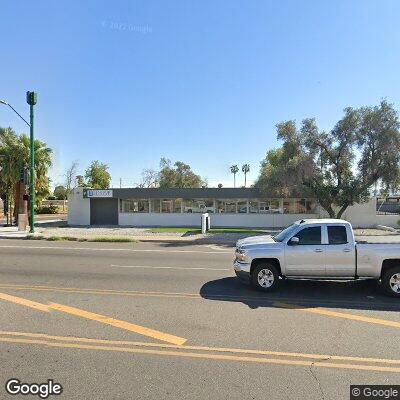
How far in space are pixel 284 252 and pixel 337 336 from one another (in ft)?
9.72

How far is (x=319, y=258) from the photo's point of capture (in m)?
8.44

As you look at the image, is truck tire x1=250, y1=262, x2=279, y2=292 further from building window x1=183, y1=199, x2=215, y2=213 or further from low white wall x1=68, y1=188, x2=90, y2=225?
low white wall x1=68, y1=188, x2=90, y2=225

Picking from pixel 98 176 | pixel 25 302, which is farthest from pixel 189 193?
pixel 98 176

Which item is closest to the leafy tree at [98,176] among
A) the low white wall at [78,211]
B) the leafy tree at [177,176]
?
the leafy tree at [177,176]

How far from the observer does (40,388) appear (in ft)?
13.3

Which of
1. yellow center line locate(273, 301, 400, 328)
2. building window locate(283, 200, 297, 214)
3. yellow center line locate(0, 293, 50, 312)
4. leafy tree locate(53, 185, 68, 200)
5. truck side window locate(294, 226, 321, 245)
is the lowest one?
yellow center line locate(273, 301, 400, 328)

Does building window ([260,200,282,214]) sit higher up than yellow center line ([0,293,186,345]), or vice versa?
building window ([260,200,282,214])

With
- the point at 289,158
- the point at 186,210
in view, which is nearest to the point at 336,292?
the point at 289,158

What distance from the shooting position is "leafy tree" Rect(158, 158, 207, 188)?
76.7m

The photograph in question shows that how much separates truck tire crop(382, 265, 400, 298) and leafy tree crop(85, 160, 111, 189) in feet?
203

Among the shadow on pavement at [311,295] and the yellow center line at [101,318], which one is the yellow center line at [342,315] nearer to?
the shadow on pavement at [311,295]

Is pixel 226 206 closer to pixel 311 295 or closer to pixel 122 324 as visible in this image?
pixel 311 295

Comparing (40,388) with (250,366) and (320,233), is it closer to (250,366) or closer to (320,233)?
(250,366)

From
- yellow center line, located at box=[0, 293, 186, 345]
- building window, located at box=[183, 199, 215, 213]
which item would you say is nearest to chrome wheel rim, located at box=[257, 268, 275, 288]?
yellow center line, located at box=[0, 293, 186, 345]
